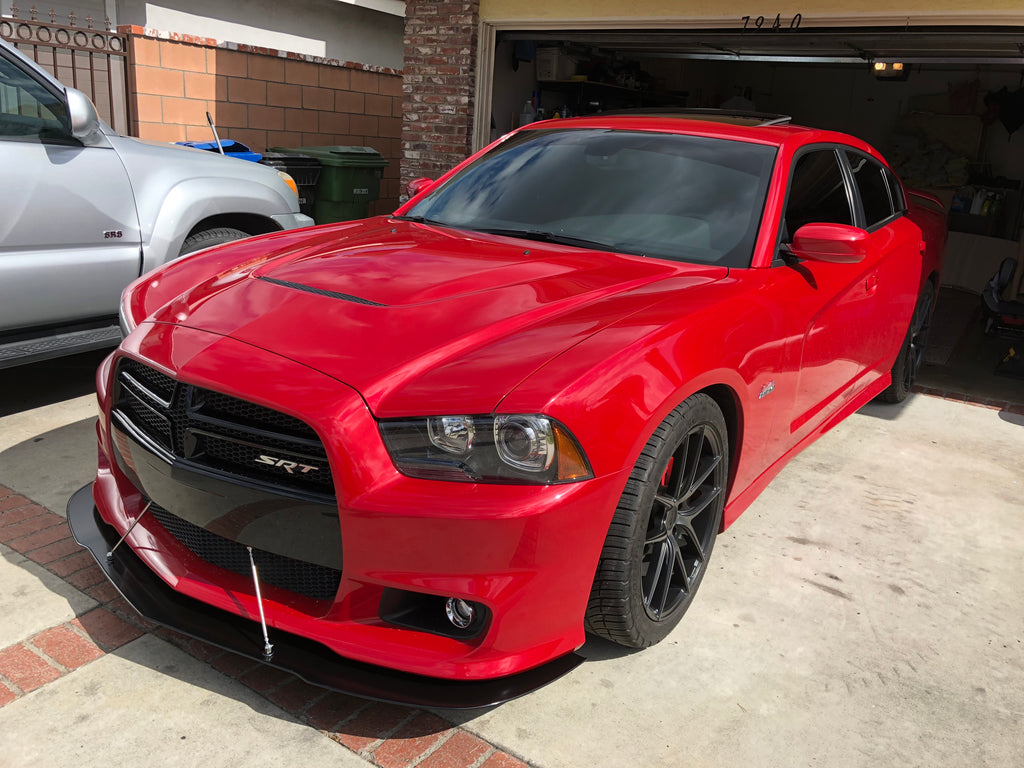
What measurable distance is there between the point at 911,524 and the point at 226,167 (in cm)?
416

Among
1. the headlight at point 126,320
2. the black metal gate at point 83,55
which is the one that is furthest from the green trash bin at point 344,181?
the headlight at point 126,320

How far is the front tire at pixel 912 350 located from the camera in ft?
17.2

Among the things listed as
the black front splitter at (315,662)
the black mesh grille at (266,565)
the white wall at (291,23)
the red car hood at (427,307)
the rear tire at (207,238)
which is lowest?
the black front splitter at (315,662)

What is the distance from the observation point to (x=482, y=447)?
6.86 ft

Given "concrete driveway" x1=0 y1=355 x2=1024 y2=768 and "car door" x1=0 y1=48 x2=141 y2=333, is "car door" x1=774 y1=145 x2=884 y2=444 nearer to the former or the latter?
"concrete driveway" x1=0 y1=355 x2=1024 y2=768

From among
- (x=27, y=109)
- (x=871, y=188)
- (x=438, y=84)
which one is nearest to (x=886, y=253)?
(x=871, y=188)

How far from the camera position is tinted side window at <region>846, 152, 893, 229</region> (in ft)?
13.8

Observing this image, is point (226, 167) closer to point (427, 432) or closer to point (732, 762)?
point (427, 432)

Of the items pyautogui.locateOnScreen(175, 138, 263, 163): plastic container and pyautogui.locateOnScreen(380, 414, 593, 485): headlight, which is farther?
pyautogui.locateOnScreen(175, 138, 263, 163): plastic container

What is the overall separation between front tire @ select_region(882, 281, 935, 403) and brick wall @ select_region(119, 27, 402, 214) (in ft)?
20.0

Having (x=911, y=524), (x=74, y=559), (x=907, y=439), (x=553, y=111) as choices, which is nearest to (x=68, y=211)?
(x=74, y=559)

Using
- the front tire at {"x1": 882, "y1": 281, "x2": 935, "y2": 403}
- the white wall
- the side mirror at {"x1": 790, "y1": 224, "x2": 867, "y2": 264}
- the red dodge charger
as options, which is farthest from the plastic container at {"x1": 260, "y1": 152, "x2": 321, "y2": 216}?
the side mirror at {"x1": 790, "y1": 224, "x2": 867, "y2": 264}

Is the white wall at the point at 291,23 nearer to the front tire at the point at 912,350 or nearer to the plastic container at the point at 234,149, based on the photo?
the plastic container at the point at 234,149

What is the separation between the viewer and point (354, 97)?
1052 centimetres
